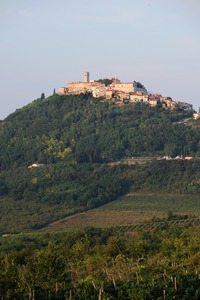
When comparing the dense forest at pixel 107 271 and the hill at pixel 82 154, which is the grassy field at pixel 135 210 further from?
the dense forest at pixel 107 271

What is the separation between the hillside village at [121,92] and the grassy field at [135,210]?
1282 inches

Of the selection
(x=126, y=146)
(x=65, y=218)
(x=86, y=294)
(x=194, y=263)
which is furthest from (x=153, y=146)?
(x=86, y=294)

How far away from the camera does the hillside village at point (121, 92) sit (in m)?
99.3

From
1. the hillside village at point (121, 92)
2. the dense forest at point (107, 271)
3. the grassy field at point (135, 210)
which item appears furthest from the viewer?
the hillside village at point (121, 92)

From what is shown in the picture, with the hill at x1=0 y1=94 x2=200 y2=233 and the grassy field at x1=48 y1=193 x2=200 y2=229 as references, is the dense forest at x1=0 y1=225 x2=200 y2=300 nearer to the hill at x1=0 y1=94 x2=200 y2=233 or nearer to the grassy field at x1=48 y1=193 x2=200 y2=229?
the grassy field at x1=48 y1=193 x2=200 y2=229

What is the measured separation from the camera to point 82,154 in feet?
265

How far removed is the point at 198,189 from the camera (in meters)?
66.3

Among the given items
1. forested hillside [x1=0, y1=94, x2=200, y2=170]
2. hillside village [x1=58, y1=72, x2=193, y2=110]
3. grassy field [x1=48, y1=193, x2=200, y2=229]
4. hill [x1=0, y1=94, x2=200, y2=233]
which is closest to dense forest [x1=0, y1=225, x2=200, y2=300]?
grassy field [x1=48, y1=193, x2=200, y2=229]

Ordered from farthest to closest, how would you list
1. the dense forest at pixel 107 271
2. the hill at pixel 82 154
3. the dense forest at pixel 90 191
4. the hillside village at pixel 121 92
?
the hillside village at pixel 121 92 → the hill at pixel 82 154 → the dense forest at pixel 90 191 → the dense forest at pixel 107 271

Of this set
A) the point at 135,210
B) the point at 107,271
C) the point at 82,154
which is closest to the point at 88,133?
the point at 82,154

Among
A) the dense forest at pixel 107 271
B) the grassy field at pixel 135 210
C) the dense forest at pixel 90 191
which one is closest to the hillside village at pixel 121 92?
the dense forest at pixel 90 191

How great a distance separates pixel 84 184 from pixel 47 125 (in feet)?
77.1

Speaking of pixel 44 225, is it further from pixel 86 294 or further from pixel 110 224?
pixel 86 294

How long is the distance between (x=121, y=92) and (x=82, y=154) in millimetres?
23521
